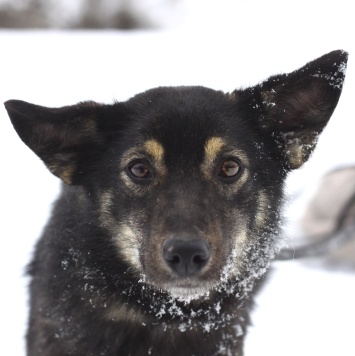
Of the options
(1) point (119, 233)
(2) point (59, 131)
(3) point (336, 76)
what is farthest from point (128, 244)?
(3) point (336, 76)

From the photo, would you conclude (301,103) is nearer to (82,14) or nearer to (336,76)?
(336,76)

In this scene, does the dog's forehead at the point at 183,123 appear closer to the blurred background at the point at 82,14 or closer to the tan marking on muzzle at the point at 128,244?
the tan marking on muzzle at the point at 128,244

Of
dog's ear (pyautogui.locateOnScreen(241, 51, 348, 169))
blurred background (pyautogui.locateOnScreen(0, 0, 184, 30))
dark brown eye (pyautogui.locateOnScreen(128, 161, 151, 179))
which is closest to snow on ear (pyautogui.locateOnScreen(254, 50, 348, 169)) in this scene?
dog's ear (pyautogui.locateOnScreen(241, 51, 348, 169))

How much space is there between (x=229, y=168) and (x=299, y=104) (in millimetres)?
531

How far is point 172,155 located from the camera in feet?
10.5

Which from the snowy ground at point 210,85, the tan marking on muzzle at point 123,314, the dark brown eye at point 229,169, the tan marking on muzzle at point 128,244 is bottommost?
the snowy ground at point 210,85

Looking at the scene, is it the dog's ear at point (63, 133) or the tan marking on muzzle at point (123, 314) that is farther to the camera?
the tan marking on muzzle at point (123, 314)

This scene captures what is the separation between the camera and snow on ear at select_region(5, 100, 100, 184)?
3114 millimetres

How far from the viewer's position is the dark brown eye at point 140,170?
323 centimetres

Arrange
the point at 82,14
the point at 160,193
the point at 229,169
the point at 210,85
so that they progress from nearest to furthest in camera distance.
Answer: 1. the point at 160,193
2. the point at 229,169
3. the point at 210,85
4. the point at 82,14

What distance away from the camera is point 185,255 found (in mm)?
2832

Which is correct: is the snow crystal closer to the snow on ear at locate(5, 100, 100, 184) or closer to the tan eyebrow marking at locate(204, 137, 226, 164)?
the tan eyebrow marking at locate(204, 137, 226, 164)

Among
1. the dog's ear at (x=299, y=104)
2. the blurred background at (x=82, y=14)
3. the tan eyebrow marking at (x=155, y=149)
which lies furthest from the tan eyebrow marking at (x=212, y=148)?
the blurred background at (x=82, y=14)

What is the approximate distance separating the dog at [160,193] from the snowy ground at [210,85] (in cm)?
67
